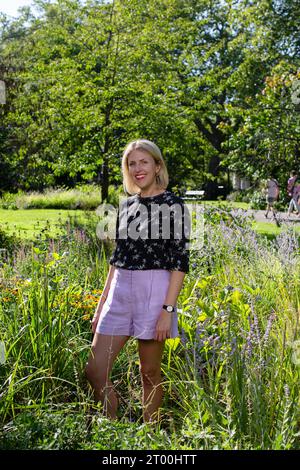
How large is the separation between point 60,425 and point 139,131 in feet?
35.4

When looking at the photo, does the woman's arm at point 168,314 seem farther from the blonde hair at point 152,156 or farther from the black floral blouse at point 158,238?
the blonde hair at point 152,156

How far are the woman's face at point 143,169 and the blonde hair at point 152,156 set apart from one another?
0.07ft

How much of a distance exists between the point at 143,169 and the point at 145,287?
61 cm

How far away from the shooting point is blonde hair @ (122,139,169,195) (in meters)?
3.19

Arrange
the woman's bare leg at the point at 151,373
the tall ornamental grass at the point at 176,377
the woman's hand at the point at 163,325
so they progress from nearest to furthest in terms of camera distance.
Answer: the tall ornamental grass at the point at 176,377, the woman's hand at the point at 163,325, the woman's bare leg at the point at 151,373

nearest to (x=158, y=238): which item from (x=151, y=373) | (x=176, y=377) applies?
(x=151, y=373)

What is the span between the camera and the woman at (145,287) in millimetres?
3061

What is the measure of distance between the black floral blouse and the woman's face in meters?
0.09

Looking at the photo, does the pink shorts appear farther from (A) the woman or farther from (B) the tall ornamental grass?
(B) the tall ornamental grass

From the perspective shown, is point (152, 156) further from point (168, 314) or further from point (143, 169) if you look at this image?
point (168, 314)

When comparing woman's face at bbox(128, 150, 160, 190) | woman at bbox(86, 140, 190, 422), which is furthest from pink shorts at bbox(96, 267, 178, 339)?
woman's face at bbox(128, 150, 160, 190)

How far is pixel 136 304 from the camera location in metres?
3.09

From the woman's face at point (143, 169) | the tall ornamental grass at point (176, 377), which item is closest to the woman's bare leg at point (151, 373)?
the tall ornamental grass at point (176, 377)

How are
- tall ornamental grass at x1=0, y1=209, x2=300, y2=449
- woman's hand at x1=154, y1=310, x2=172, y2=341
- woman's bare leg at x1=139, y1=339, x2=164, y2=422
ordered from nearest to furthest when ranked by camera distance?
Result: tall ornamental grass at x1=0, y1=209, x2=300, y2=449 < woman's hand at x1=154, y1=310, x2=172, y2=341 < woman's bare leg at x1=139, y1=339, x2=164, y2=422
